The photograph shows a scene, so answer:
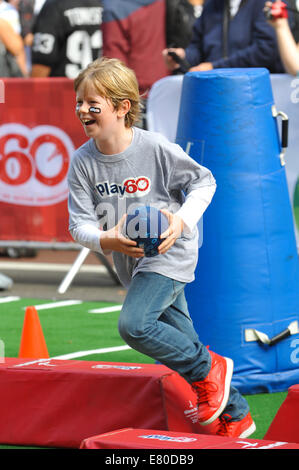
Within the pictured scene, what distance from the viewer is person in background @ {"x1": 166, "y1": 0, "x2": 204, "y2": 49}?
989 centimetres

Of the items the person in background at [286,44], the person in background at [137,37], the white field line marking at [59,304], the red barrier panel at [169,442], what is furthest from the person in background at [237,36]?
the red barrier panel at [169,442]

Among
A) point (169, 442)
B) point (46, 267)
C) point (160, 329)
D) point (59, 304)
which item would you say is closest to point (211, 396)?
point (160, 329)

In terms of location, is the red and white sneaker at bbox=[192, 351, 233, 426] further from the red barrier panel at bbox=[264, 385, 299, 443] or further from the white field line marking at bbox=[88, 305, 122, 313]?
the white field line marking at bbox=[88, 305, 122, 313]

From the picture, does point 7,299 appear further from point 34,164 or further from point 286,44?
point 286,44

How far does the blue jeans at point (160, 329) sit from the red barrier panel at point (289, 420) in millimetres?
434

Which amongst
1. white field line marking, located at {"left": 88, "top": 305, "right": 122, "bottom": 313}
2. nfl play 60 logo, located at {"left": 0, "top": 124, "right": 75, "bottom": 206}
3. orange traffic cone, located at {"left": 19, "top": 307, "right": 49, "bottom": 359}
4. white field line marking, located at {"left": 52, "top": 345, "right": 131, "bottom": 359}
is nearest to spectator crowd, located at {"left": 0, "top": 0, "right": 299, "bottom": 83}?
nfl play 60 logo, located at {"left": 0, "top": 124, "right": 75, "bottom": 206}

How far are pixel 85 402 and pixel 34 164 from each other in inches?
A: 186

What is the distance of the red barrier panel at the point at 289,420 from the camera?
4422mm

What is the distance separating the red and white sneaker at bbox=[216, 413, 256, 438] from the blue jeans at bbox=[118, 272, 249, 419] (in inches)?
10.1

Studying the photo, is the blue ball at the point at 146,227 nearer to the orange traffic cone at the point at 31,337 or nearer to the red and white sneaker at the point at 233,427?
the red and white sneaker at the point at 233,427

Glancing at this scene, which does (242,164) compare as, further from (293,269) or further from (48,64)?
(48,64)

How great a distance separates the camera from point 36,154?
9.35 metres

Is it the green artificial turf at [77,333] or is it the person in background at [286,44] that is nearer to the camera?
the green artificial turf at [77,333]
